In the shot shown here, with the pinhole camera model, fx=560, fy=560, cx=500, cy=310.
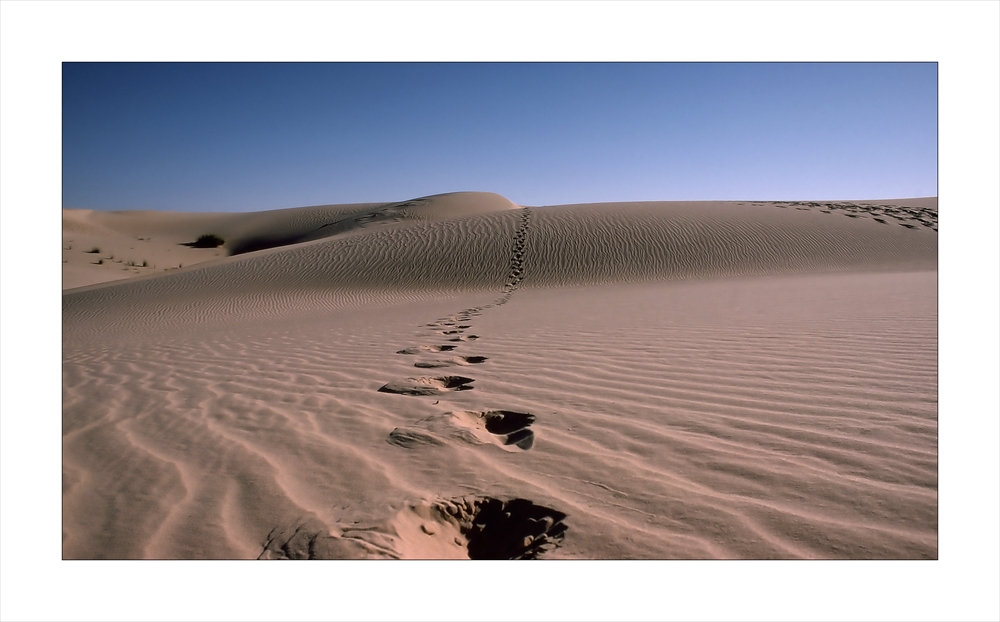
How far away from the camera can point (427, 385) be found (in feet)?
12.7

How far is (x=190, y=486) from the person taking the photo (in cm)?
243

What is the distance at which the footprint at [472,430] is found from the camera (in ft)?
8.92

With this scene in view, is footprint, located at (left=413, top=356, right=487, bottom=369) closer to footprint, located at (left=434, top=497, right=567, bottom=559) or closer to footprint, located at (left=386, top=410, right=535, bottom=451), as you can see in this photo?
footprint, located at (left=386, top=410, right=535, bottom=451)

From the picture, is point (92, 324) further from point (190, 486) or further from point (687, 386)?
point (687, 386)

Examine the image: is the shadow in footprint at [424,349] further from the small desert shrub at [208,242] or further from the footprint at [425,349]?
the small desert shrub at [208,242]

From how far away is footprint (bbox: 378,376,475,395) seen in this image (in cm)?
371

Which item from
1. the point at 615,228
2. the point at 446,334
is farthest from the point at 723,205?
the point at 446,334

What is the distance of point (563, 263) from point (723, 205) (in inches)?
375

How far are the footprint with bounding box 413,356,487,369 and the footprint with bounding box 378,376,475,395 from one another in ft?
1.57

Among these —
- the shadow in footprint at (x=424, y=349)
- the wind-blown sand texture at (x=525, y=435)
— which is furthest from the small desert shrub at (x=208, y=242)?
the shadow in footprint at (x=424, y=349)

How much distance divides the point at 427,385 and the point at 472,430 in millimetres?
1058

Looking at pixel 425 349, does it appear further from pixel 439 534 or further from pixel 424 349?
pixel 439 534

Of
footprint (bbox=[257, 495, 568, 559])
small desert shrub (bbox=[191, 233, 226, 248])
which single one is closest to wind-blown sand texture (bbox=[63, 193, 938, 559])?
footprint (bbox=[257, 495, 568, 559])

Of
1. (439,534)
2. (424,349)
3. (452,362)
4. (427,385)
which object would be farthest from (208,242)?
(439,534)
